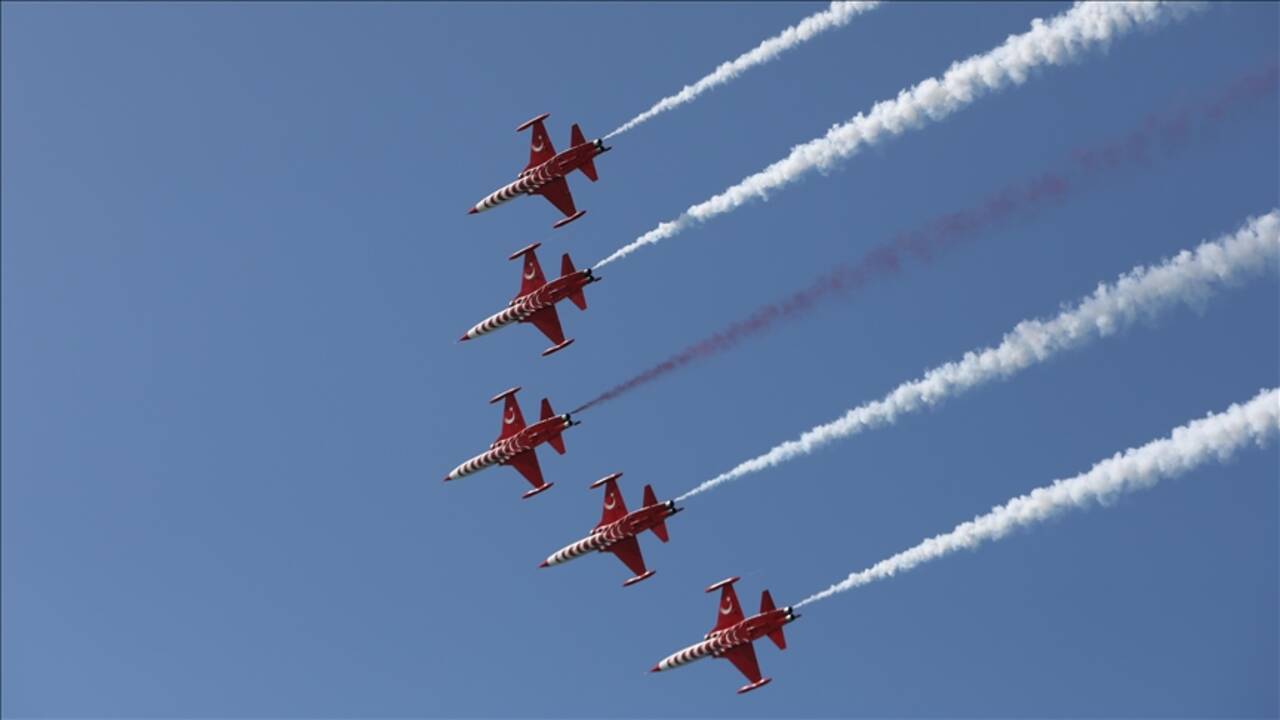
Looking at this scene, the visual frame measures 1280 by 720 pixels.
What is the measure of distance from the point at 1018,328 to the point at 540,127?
20539mm

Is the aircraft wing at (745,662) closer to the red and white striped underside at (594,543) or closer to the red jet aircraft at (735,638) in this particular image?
the red jet aircraft at (735,638)

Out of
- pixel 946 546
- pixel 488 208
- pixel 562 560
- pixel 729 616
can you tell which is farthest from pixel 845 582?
pixel 488 208

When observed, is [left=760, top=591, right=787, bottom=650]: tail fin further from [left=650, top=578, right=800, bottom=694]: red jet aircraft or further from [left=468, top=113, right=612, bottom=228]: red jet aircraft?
[left=468, top=113, right=612, bottom=228]: red jet aircraft

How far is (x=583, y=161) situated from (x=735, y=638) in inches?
560

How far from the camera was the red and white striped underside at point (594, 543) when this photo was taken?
72562 millimetres

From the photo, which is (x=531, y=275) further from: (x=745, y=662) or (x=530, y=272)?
(x=745, y=662)

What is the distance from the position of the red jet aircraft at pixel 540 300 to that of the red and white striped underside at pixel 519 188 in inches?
67.7

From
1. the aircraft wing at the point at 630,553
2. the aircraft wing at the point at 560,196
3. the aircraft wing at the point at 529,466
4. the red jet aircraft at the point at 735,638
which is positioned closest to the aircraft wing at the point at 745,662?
the red jet aircraft at the point at 735,638

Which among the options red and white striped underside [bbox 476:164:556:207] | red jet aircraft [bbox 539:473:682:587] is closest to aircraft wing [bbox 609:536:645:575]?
red jet aircraft [bbox 539:473:682:587]

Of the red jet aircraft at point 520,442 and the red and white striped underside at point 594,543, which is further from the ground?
the red jet aircraft at point 520,442

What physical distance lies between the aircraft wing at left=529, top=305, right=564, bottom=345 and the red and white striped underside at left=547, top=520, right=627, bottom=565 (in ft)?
19.6

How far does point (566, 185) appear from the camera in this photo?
73.0m

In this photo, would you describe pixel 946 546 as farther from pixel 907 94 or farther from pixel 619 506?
pixel 619 506

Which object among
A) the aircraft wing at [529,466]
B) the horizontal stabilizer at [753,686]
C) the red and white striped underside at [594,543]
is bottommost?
the horizontal stabilizer at [753,686]
